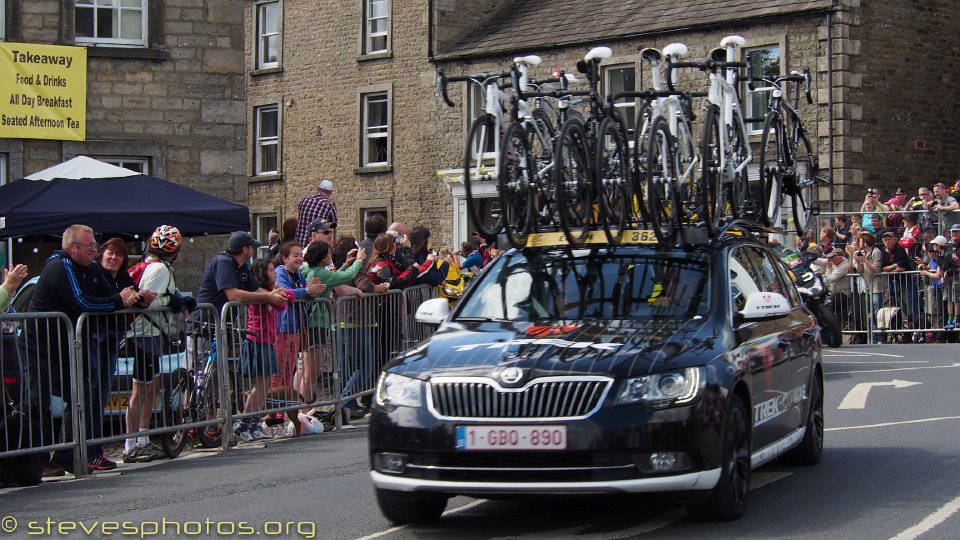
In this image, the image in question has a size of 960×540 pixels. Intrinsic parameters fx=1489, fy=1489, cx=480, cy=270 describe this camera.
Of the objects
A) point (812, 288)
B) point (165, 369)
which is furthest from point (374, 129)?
point (165, 369)

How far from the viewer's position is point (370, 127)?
137 feet

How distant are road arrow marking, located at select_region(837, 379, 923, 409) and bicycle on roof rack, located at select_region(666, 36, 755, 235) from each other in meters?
4.26

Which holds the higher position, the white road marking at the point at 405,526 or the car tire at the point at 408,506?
the car tire at the point at 408,506

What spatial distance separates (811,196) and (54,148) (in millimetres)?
12100

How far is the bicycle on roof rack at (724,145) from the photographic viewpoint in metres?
10.6

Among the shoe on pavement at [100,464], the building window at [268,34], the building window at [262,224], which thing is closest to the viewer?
the shoe on pavement at [100,464]

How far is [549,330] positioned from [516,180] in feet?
6.18

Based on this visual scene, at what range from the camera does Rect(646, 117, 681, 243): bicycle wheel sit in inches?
380

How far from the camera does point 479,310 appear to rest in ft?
30.6

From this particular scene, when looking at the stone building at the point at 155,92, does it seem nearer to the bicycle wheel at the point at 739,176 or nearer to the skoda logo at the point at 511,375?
the bicycle wheel at the point at 739,176

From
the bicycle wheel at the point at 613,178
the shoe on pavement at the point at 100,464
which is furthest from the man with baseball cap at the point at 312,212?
the bicycle wheel at the point at 613,178

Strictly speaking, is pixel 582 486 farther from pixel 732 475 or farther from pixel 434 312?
pixel 434 312

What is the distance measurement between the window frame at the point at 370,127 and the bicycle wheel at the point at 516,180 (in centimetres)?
3091

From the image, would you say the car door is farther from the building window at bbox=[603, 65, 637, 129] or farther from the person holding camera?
the building window at bbox=[603, 65, 637, 129]
